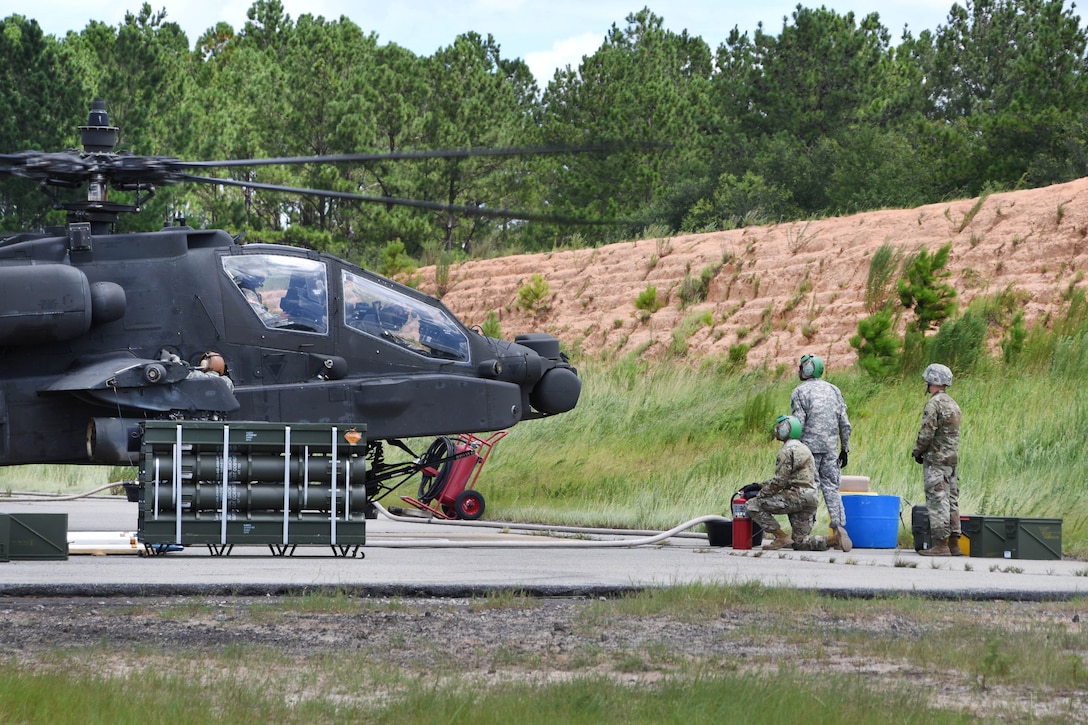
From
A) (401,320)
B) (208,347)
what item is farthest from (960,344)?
(208,347)

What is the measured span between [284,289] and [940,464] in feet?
21.2

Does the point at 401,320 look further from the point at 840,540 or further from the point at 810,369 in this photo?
the point at 840,540

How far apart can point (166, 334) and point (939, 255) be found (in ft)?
61.8

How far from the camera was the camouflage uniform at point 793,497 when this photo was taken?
12.8 m

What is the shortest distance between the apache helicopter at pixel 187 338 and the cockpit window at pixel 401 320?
0.01m

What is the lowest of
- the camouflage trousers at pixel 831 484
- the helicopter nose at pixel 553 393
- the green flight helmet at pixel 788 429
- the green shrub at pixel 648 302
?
the camouflage trousers at pixel 831 484

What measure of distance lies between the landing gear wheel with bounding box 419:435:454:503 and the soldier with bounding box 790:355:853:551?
179 inches

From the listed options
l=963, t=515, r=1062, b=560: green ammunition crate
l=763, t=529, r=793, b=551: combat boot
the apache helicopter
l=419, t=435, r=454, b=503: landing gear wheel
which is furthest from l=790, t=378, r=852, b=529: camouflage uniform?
l=419, t=435, r=454, b=503: landing gear wheel

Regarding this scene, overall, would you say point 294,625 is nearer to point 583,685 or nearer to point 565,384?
point 583,685

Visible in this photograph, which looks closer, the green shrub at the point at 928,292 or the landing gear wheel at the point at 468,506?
the landing gear wheel at the point at 468,506

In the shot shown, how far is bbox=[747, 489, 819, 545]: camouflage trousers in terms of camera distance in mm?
12938

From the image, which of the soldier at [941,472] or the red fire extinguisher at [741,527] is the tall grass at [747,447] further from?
the red fire extinguisher at [741,527]

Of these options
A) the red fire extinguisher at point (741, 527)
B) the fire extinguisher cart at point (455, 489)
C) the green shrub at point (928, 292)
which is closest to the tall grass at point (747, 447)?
the fire extinguisher cart at point (455, 489)

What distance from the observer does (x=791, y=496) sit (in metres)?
12.9
